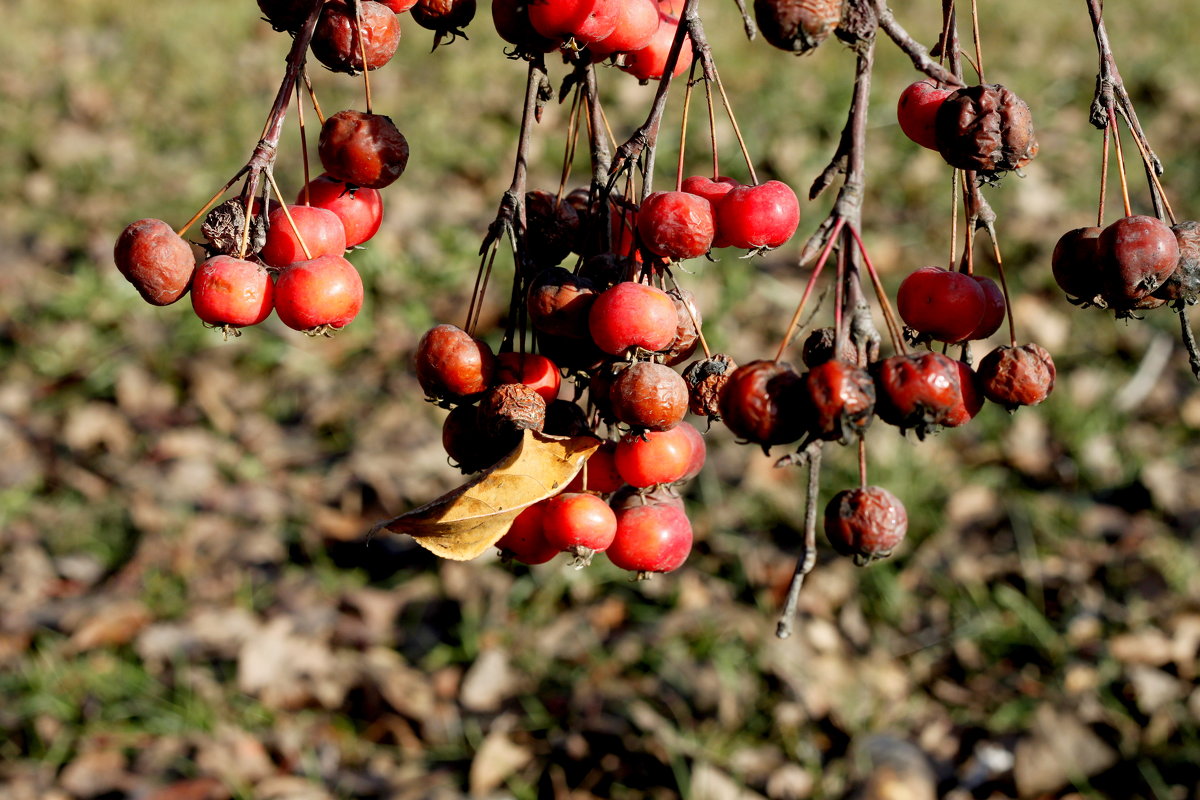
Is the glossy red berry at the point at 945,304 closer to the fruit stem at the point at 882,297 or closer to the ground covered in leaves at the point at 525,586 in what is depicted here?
the fruit stem at the point at 882,297

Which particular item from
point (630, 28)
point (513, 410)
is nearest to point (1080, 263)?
point (630, 28)

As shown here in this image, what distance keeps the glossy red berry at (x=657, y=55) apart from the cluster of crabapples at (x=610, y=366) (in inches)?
9.0

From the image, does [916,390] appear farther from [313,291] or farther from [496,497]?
[313,291]

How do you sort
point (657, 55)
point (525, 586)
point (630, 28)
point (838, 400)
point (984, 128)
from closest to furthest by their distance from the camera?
point (838, 400)
point (984, 128)
point (630, 28)
point (657, 55)
point (525, 586)

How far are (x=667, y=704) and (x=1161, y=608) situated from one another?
1.72 meters

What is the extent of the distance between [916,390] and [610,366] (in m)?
0.43

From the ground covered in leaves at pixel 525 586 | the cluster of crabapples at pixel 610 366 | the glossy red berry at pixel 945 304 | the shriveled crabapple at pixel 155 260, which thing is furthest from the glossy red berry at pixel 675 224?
the ground covered in leaves at pixel 525 586

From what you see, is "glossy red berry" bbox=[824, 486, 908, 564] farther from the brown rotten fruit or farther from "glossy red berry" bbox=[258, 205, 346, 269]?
"glossy red berry" bbox=[258, 205, 346, 269]

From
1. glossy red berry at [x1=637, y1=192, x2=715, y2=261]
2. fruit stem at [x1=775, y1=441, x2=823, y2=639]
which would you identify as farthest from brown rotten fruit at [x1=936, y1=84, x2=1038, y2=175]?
fruit stem at [x1=775, y1=441, x2=823, y2=639]

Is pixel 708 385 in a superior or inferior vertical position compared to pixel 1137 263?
inferior

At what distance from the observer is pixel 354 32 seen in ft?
4.76

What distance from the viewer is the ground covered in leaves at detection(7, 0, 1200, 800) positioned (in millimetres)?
3406

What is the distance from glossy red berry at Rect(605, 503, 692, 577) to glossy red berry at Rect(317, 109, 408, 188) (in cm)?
57

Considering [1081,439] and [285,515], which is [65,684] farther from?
[1081,439]
